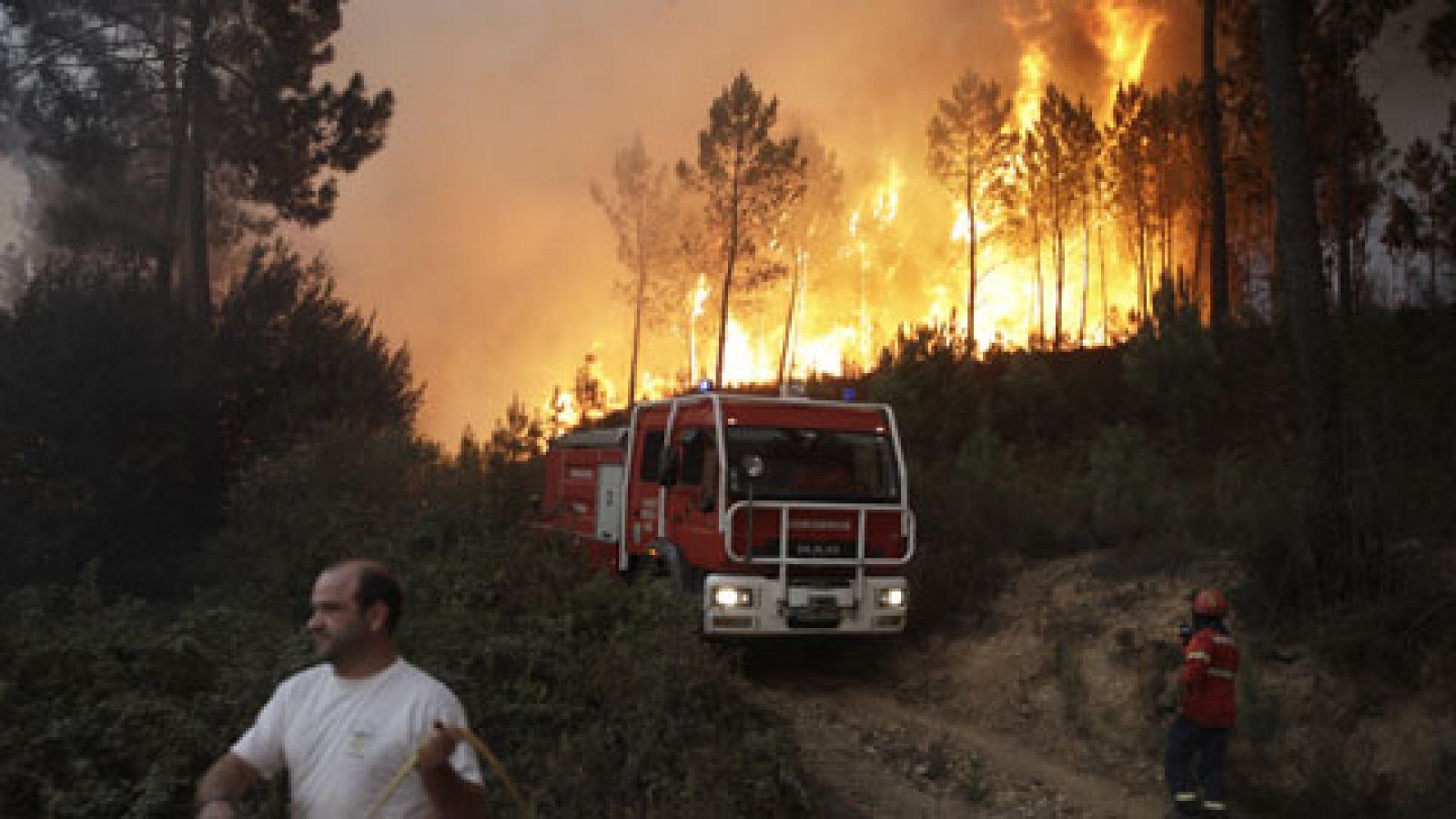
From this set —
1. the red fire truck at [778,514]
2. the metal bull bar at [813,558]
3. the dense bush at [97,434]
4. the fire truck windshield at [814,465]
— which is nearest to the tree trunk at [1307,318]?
the metal bull bar at [813,558]

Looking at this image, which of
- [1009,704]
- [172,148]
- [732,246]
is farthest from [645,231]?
[1009,704]

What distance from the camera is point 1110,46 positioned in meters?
53.1

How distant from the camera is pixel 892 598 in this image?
12.0 meters

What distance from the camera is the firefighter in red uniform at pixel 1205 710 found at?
7.40m

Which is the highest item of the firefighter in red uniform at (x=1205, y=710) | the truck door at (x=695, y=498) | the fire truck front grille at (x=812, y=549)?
the truck door at (x=695, y=498)

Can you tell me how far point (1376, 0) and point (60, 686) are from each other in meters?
23.7

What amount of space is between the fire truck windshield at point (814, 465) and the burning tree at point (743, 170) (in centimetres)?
2717

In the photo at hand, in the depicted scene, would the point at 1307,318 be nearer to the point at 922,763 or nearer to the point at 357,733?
the point at 922,763

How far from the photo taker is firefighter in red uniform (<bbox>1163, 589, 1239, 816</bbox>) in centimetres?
740

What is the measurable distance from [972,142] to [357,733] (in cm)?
4130

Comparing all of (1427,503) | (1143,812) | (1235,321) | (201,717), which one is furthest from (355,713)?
(1235,321)

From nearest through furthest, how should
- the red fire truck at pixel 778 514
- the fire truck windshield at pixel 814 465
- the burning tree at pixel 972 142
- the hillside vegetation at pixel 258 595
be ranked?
the hillside vegetation at pixel 258 595, the red fire truck at pixel 778 514, the fire truck windshield at pixel 814 465, the burning tree at pixel 972 142

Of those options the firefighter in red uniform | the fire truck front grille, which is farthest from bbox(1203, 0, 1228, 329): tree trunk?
the firefighter in red uniform

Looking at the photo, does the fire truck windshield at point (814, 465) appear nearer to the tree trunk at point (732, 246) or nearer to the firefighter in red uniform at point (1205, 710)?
the firefighter in red uniform at point (1205, 710)
